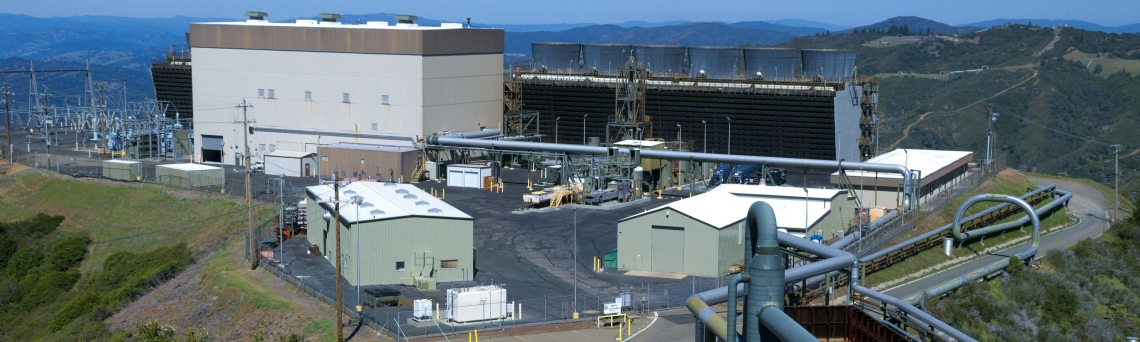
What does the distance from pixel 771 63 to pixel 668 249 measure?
89.6 feet

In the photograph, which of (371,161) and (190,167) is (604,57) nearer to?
(371,161)

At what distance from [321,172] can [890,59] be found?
13720cm

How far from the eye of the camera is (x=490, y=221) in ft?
155

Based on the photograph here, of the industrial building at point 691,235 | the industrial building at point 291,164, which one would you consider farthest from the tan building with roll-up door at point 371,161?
the industrial building at point 691,235

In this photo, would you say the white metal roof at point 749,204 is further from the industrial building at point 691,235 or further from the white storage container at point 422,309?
the white storage container at point 422,309

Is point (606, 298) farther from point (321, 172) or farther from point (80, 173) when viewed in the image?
point (80, 173)

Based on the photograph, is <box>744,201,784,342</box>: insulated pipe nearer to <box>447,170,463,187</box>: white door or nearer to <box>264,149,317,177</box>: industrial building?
<box>447,170,463,187</box>: white door

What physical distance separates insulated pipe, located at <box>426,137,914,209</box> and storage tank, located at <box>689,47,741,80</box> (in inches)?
427

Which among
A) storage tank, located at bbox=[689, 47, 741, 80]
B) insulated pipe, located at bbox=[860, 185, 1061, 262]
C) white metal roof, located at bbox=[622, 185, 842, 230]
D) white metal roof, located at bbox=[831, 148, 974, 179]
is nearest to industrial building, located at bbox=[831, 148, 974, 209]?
white metal roof, located at bbox=[831, 148, 974, 179]

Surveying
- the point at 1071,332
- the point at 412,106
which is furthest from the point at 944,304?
the point at 412,106

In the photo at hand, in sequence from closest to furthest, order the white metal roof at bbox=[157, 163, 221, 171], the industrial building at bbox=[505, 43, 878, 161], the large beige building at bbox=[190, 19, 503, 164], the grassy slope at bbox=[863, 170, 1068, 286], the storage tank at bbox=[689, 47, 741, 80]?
1. the grassy slope at bbox=[863, 170, 1068, 286]
2. the white metal roof at bbox=[157, 163, 221, 171]
3. the industrial building at bbox=[505, 43, 878, 161]
4. the large beige building at bbox=[190, 19, 503, 164]
5. the storage tank at bbox=[689, 47, 741, 80]

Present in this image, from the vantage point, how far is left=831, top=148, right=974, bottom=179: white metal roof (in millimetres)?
50500

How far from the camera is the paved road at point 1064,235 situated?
39688 mm

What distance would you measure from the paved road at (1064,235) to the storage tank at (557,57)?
25223mm
